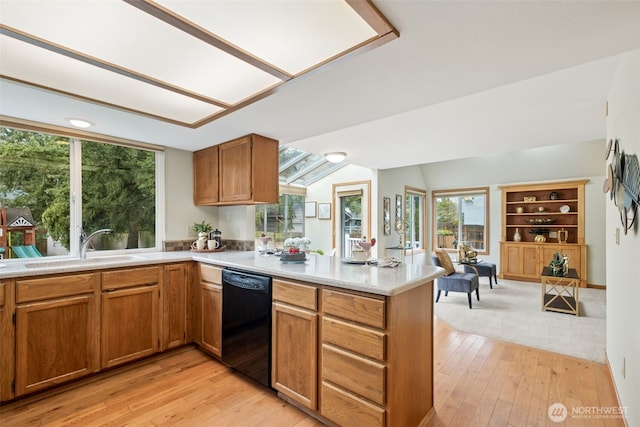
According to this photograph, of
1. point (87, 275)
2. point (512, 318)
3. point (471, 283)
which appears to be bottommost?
point (512, 318)

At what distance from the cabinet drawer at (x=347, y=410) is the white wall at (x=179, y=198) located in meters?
2.60

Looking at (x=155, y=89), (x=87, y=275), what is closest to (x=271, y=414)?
(x=87, y=275)

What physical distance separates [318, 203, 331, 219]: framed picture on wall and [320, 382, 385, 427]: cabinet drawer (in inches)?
203

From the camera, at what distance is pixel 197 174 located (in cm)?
371

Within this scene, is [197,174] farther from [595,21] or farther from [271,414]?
[595,21]

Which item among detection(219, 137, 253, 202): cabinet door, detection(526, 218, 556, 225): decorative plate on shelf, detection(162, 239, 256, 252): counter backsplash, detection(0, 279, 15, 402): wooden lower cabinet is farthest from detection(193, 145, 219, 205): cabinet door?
detection(526, 218, 556, 225): decorative plate on shelf

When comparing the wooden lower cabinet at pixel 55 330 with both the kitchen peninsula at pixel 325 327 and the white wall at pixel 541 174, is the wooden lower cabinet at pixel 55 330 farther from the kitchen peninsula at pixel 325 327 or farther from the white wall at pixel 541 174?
the white wall at pixel 541 174

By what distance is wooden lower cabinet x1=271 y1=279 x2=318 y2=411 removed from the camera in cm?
191

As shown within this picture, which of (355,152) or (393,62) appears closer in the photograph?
(393,62)

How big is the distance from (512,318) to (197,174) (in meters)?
4.49

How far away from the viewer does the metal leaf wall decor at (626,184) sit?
61.2 inches

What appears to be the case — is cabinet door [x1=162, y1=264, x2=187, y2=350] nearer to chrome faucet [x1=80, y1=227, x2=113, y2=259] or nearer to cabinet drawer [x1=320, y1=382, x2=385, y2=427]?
chrome faucet [x1=80, y1=227, x2=113, y2=259]

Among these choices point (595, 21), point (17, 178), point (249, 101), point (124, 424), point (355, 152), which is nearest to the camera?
point (595, 21)

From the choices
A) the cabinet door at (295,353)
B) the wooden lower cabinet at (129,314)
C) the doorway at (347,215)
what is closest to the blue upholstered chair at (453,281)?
the doorway at (347,215)
